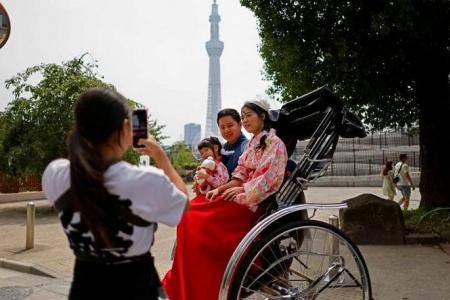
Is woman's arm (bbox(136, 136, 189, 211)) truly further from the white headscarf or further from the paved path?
the paved path

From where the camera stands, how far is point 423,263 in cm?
637

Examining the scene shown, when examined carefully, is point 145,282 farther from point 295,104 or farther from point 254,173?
point 295,104

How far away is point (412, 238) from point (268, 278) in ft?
16.2

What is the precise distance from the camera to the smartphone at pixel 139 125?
84.6 inches

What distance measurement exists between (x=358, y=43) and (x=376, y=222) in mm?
3053

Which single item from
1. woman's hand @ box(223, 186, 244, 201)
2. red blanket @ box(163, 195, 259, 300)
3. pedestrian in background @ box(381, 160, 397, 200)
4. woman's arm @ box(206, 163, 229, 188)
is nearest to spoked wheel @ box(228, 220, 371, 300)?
red blanket @ box(163, 195, 259, 300)

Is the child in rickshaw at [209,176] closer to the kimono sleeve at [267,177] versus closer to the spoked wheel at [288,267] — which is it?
the kimono sleeve at [267,177]

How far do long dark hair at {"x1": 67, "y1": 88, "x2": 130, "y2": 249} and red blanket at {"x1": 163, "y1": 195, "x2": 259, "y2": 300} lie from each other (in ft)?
5.42

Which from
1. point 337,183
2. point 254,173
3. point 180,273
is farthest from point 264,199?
point 337,183

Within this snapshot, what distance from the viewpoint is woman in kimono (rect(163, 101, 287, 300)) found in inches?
137

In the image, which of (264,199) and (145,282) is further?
(264,199)

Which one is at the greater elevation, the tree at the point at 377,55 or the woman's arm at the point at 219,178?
the tree at the point at 377,55

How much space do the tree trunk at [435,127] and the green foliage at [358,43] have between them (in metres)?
0.11

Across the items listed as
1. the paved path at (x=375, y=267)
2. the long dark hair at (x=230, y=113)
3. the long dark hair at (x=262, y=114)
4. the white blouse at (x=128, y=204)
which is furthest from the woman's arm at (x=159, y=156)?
the paved path at (x=375, y=267)
